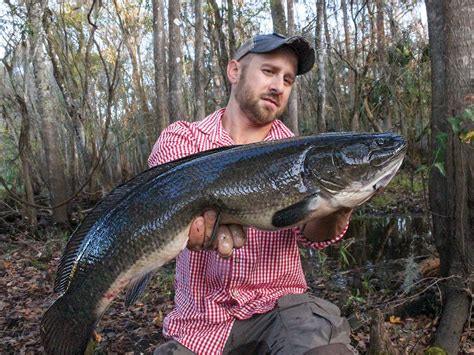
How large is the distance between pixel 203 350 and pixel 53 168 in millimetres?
9216

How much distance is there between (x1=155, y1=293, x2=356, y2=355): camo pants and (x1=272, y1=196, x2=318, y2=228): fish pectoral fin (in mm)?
735

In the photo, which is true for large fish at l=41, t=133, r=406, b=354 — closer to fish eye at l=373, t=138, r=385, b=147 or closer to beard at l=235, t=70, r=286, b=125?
fish eye at l=373, t=138, r=385, b=147

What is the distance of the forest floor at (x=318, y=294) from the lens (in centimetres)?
453

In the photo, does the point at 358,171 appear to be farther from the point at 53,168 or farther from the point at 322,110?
the point at 322,110

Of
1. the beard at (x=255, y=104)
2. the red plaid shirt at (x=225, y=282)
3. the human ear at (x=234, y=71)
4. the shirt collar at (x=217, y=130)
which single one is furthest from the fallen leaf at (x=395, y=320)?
the human ear at (x=234, y=71)

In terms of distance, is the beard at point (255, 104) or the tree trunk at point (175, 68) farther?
the tree trunk at point (175, 68)

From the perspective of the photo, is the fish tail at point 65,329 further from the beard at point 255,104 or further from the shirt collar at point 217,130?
the beard at point 255,104

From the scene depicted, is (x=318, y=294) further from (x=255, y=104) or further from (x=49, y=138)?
(x=49, y=138)

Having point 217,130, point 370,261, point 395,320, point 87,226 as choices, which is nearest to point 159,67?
point 370,261

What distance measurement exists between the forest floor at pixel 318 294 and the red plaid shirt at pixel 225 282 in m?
1.21

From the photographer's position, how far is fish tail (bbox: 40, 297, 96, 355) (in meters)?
2.18

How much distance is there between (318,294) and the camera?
600cm

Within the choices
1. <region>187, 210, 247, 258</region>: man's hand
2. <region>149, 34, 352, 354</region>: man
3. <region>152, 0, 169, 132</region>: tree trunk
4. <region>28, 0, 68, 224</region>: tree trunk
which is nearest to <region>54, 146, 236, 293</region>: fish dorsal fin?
<region>187, 210, 247, 258</region>: man's hand

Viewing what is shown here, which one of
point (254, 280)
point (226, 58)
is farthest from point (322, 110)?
point (254, 280)
